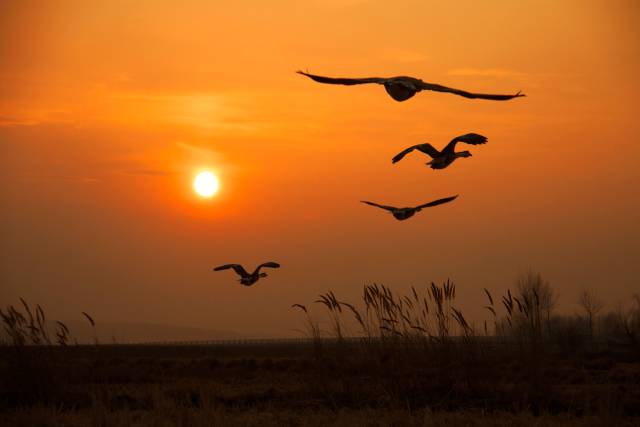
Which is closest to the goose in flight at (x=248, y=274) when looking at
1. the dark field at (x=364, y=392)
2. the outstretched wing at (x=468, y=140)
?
the dark field at (x=364, y=392)

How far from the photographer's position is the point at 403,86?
10.4m

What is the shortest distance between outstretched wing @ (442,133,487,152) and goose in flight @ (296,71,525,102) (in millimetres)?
1969

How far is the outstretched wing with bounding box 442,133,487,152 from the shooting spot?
1219cm

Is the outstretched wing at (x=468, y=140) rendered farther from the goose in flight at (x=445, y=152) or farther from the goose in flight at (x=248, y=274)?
the goose in flight at (x=248, y=274)

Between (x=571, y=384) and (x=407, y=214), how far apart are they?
7.26 m

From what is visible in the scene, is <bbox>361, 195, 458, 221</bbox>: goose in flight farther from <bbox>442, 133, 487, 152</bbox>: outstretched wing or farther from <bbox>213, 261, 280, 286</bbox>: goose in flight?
<bbox>213, 261, 280, 286</bbox>: goose in flight

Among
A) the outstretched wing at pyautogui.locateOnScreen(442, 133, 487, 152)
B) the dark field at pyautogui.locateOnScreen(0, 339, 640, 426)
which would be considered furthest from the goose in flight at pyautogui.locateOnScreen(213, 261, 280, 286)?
the outstretched wing at pyautogui.locateOnScreen(442, 133, 487, 152)

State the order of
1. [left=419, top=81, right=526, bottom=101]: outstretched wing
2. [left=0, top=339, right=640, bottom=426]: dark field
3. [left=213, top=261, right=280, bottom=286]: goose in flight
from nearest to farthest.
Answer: [left=419, top=81, right=526, bottom=101]: outstretched wing → [left=0, top=339, right=640, bottom=426]: dark field → [left=213, top=261, right=280, bottom=286]: goose in flight

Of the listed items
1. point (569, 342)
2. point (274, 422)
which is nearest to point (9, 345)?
point (274, 422)

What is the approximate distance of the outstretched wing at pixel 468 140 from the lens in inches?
480

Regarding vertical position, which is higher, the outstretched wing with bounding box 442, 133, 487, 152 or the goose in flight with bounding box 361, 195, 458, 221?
the outstretched wing with bounding box 442, 133, 487, 152

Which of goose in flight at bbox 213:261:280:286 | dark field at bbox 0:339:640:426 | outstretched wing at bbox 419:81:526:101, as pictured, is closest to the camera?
outstretched wing at bbox 419:81:526:101

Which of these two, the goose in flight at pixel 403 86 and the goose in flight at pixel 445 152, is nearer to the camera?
the goose in flight at pixel 403 86

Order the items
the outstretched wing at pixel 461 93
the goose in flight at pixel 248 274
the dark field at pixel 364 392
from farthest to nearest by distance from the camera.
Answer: the goose in flight at pixel 248 274
the dark field at pixel 364 392
the outstretched wing at pixel 461 93
